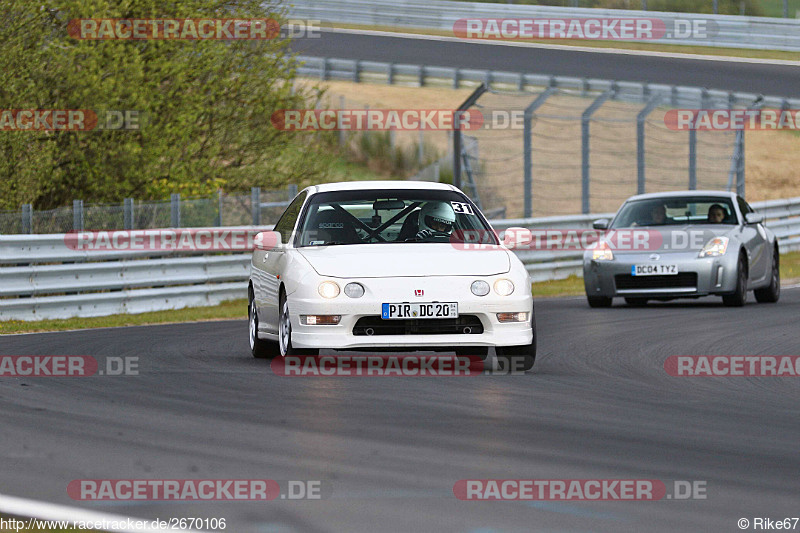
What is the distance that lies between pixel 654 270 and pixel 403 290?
7583 millimetres

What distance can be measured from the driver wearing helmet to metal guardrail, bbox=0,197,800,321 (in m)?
6.91

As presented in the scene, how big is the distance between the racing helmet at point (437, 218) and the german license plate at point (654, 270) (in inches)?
246

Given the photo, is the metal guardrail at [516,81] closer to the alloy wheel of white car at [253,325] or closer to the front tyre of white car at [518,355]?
the alloy wheel of white car at [253,325]

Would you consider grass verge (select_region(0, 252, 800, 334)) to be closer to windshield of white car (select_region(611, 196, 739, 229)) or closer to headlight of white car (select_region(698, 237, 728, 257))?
windshield of white car (select_region(611, 196, 739, 229))

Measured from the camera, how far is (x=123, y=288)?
18641 millimetres

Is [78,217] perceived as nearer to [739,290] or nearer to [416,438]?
[739,290]

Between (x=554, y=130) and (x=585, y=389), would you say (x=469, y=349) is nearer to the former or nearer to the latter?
(x=585, y=389)

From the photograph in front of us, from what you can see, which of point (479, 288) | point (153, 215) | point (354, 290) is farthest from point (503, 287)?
point (153, 215)

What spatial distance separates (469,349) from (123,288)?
813 cm

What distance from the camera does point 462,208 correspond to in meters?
11.6

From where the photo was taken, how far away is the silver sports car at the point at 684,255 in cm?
1722

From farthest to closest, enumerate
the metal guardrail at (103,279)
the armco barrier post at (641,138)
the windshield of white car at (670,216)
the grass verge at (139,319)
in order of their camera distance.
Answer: the armco barrier post at (641,138), the windshield of white car at (670,216), the metal guardrail at (103,279), the grass verge at (139,319)

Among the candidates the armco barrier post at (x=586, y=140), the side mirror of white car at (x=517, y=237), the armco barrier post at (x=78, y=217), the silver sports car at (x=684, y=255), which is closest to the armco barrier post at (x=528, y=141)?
the armco barrier post at (x=586, y=140)

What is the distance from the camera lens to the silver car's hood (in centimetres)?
1741
